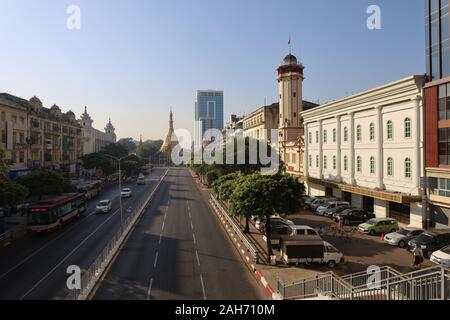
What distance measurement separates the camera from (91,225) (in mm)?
35375

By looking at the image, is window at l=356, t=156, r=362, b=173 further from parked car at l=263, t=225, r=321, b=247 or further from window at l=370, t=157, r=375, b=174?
parked car at l=263, t=225, r=321, b=247

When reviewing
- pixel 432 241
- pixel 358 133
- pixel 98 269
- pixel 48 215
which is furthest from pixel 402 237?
pixel 48 215

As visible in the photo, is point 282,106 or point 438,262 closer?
point 438,262

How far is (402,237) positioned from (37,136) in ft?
194

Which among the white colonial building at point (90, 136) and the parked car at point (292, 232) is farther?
the white colonial building at point (90, 136)

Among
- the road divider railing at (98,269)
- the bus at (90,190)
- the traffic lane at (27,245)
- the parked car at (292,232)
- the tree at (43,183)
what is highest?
the tree at (43,183)

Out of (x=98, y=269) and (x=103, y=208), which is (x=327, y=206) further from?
(x=98, y=269)

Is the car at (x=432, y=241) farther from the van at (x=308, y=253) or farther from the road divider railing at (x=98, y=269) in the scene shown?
the road divider railing at (x=98, y=269)

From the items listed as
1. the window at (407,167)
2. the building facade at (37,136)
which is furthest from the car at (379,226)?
the building facade at (37,136)

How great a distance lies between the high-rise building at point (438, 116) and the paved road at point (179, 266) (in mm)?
16310

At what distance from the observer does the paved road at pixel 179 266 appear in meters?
17.5
